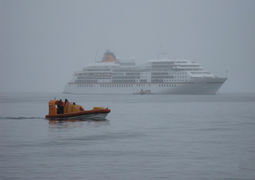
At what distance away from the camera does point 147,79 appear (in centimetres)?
14450

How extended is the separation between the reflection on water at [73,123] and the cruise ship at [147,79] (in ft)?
319

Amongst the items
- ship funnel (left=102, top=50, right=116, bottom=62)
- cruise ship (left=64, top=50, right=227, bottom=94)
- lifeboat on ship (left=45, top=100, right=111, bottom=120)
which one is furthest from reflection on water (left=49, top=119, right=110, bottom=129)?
ship funnel (left=102, top=50, right=116, bottom=62)

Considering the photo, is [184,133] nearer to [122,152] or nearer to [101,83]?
[122,152]

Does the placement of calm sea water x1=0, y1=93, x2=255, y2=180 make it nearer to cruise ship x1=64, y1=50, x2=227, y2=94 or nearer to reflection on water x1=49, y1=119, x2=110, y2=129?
reflection on water x1=49, y1=119, x2=110, y2=129

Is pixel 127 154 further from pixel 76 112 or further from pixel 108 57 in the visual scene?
pixel 108 57

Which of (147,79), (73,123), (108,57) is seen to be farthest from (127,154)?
(108,57)

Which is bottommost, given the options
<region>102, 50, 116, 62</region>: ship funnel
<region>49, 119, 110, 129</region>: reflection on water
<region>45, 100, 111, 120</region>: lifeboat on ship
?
<region>49, 119, 110, 129</region>: reflection on water

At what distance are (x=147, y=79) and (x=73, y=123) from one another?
108 m

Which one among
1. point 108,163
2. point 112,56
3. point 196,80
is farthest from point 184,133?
point 112,56

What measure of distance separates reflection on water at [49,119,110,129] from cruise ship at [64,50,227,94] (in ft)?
319

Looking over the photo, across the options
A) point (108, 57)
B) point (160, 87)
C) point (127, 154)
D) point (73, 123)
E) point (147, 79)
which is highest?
point (108, 57)

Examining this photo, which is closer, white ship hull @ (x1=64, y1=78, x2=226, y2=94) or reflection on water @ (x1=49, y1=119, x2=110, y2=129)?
reflection on water @ (x1=49, y1=119, x2=110, y2=129)

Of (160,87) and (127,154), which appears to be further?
(160,87)

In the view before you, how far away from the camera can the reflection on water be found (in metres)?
34.4
